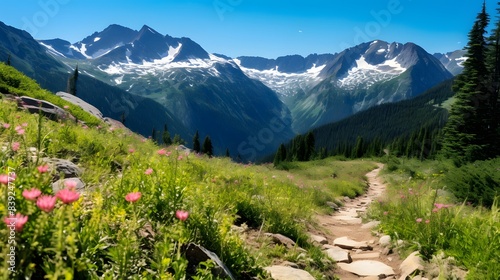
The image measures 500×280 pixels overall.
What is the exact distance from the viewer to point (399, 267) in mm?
5387

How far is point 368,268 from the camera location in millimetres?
5484

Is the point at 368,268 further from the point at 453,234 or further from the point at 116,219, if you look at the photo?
the point at 116,219

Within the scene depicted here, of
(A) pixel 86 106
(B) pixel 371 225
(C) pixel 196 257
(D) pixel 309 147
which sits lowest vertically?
(D) pixel 309 147

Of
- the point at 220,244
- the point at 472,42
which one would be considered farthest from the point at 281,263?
the point at 472,42

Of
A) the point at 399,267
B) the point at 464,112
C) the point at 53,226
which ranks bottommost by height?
the point at 399,267

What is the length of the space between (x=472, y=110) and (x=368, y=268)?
1094 inches

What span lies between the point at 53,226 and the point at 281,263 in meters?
3.40

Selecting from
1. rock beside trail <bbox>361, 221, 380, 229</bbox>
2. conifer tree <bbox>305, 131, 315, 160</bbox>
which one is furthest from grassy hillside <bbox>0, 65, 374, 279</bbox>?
conifer tree <bbox>305, 131, 315, 160</bbox>

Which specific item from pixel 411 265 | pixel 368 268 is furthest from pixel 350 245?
pixel 411 265

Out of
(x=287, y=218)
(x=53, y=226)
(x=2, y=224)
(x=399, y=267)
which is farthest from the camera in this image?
(x=287, y=218)

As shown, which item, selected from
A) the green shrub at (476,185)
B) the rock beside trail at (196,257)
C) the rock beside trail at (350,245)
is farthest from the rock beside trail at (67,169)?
the green shrub at (476,185)

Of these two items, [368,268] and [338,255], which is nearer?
[368,268]

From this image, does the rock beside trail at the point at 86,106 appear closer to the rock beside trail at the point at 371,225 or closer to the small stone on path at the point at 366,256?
the rock beside trail at the point at 371,225

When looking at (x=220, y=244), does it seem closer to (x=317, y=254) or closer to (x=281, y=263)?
(x=281, y=263)
